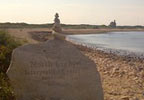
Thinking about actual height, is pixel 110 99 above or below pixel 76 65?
below

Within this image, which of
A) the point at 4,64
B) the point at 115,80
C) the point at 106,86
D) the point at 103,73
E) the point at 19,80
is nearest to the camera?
the point at 19,80

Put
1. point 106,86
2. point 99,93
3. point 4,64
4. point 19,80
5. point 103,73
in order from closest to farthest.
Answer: point 19,80, point 99,93, point 4,64, point 106,86, point 103,73

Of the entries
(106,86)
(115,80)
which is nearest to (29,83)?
(106,86)

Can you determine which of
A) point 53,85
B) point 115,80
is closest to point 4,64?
point 53,85

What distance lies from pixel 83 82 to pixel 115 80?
5420 mm

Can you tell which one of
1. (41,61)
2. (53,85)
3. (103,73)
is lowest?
(103,73)

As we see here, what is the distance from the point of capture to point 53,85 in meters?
6.75

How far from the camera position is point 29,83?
261 inches

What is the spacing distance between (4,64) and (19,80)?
8.27 feet

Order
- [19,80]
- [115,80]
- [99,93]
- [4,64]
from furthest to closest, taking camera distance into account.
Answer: [115,80] < [4,64] < [99,93] < [19,80]

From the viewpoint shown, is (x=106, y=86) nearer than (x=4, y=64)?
No

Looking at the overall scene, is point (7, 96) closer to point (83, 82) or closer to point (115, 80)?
point (83, 82)

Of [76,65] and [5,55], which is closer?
[76,65]

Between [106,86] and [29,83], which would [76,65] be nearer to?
[29,83]
